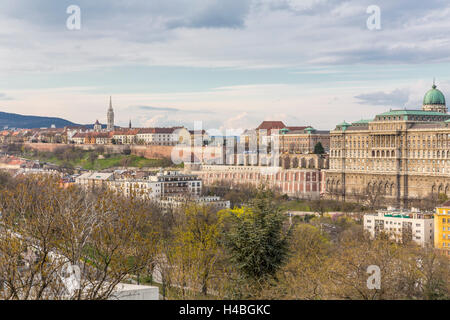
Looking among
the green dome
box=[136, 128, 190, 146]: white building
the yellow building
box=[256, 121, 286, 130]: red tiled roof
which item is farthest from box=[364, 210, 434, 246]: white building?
box=[136, 128, 190, 146]: white building

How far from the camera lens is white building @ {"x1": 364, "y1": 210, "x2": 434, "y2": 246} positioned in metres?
40.0

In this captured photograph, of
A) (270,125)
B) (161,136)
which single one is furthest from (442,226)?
(161,136)

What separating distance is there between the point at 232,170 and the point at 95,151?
96.8ft

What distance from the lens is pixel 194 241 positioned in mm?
24281

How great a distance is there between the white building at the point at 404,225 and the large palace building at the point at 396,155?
18018 mm

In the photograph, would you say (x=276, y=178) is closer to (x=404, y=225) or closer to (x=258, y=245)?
(x=404, y=225)

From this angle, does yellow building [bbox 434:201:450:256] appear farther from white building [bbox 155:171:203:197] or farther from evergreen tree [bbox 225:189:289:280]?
white building [bbox 155:171:203:197]

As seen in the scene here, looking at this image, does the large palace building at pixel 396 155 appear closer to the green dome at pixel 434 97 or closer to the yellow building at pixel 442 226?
the green dome at pixel 434 97

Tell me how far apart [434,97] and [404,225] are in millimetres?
38221

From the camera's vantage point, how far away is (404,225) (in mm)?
41531
